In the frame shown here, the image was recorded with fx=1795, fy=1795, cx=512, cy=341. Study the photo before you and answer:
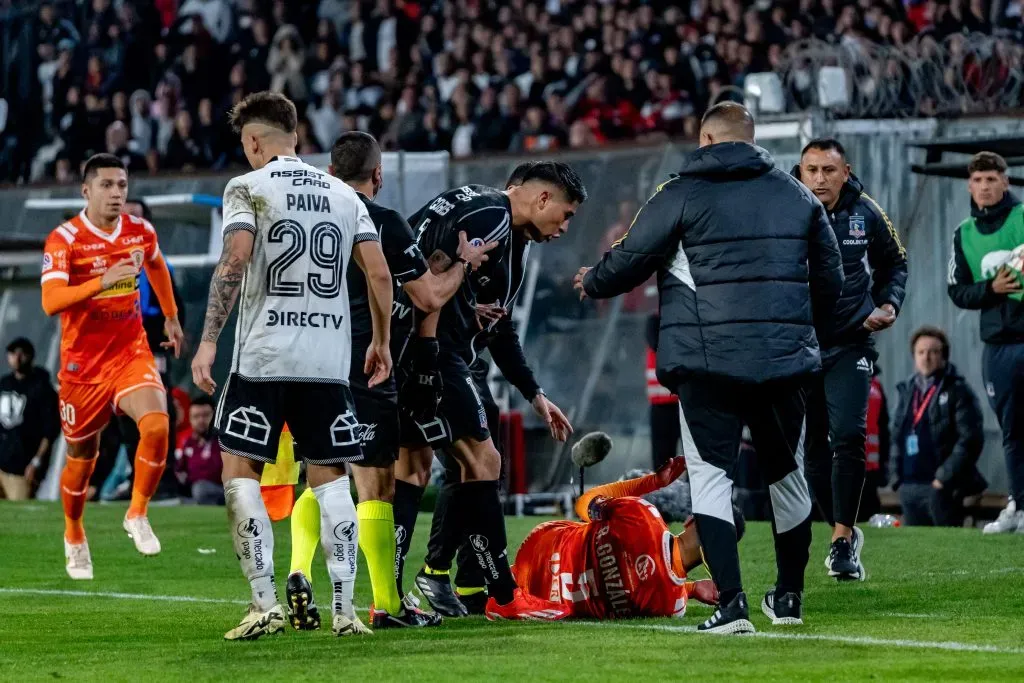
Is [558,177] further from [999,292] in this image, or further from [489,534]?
[999,292]

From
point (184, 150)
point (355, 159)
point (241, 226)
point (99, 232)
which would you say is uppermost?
point (184, 150)

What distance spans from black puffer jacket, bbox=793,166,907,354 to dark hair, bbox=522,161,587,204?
6.69ft

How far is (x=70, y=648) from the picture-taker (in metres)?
6.80

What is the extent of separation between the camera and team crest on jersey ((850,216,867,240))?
30.8 ft

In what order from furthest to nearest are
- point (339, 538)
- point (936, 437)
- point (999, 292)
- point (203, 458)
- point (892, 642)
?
point (203, 458) < point (936, 437) < point (999, 292) < point (339, 538) < point (892, 642)

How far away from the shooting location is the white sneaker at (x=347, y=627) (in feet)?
22.1

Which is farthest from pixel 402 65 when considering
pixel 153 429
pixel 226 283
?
pixel 226 283

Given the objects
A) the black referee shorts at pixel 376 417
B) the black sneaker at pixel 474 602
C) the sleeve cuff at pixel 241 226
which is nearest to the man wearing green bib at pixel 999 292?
the black sneaker at pixel 474 602

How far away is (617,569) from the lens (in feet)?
25.1

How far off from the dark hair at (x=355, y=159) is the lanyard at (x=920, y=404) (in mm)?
7019

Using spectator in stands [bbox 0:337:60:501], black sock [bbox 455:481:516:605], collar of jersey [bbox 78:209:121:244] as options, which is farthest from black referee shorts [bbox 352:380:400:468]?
spectator in stands [bbox 0:337:60:501]

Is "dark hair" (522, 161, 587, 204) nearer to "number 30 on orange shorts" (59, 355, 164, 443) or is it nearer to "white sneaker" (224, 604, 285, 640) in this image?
"white sneaker" (224, 604, 285, 640)

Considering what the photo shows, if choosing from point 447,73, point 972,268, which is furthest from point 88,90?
point 972,268

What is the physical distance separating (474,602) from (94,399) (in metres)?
3.19
